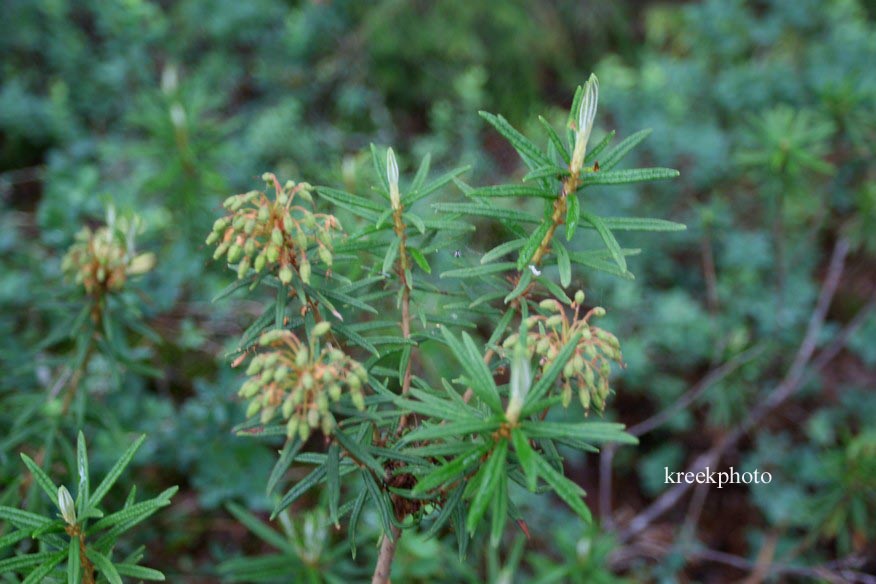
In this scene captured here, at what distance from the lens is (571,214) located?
1172 millimetres

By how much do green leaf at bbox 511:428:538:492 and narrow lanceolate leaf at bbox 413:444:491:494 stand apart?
6 cm

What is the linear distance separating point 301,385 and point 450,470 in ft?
0.85

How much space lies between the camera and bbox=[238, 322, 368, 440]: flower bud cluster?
0.99 m

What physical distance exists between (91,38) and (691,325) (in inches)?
136

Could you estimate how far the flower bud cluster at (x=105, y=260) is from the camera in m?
1.70

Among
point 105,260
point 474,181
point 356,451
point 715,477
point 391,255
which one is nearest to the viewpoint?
point 356,451

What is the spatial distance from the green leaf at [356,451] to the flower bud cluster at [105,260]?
93cm

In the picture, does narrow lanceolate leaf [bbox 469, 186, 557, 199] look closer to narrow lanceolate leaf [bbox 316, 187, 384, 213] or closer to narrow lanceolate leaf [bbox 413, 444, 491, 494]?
narrow lanceolate leaf [bbox 316, 187, 384, 213]

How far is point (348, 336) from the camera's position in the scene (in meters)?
1.28

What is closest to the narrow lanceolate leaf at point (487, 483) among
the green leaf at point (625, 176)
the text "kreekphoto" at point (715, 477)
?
the green leaf at point (625, 176)

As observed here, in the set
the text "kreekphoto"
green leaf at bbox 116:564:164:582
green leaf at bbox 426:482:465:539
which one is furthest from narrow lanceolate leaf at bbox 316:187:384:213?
the text "kreekphoto"

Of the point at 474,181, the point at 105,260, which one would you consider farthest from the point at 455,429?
the point at 474,181

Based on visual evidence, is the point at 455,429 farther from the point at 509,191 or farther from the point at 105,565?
the point at 105,565

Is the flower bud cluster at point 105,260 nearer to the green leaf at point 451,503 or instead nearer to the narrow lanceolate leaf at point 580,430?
the green leaf at point 451,503
